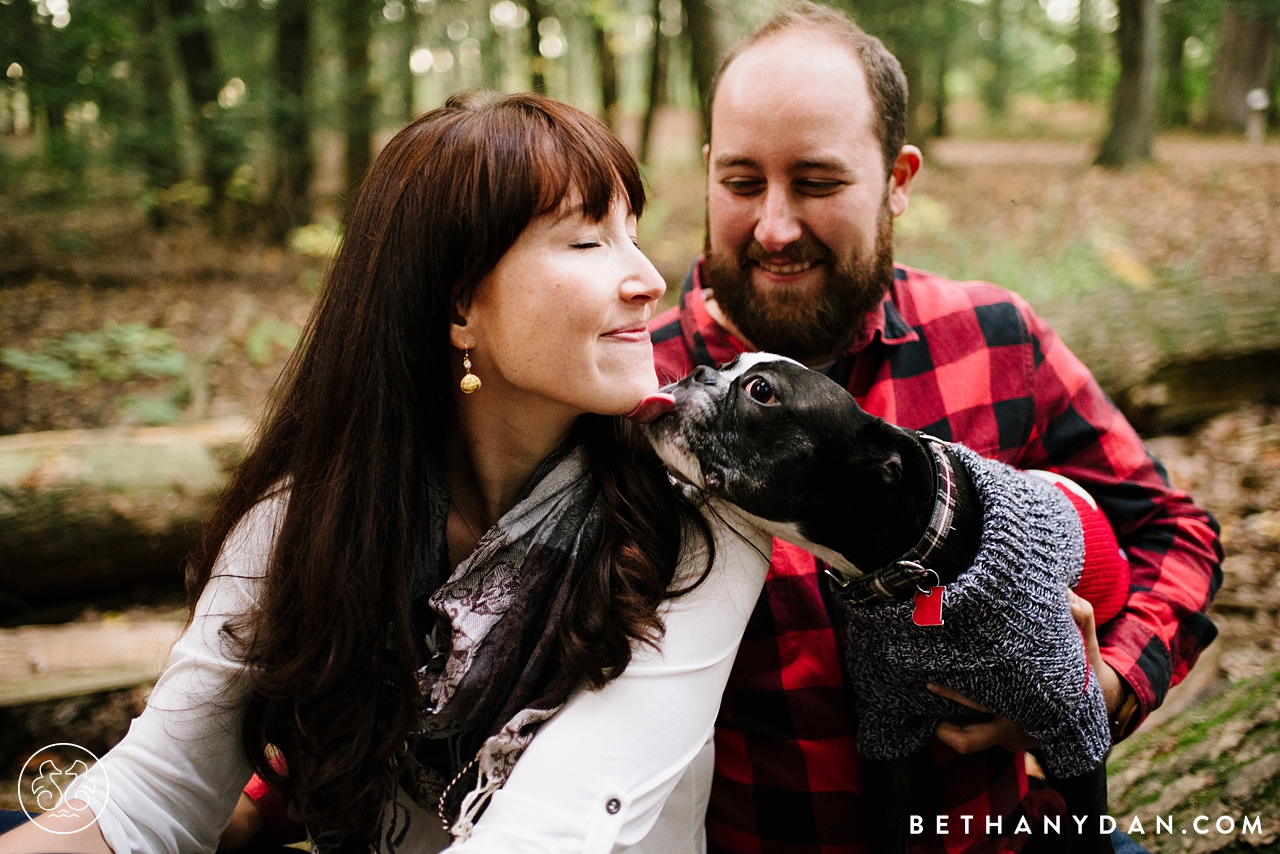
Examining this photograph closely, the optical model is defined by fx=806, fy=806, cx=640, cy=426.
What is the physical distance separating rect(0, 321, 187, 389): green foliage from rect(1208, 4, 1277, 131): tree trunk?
46.9 ft

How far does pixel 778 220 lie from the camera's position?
2.22 m

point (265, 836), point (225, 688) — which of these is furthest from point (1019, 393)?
point (265, 836)

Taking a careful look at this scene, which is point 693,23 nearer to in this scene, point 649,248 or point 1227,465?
point 649,248

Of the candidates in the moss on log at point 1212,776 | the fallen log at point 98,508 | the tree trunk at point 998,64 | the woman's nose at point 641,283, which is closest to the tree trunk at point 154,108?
Result: the fallen log at point 98,508

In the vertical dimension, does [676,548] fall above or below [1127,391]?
above

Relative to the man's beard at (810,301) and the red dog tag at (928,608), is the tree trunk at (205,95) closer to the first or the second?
the man's beard at (810,301)

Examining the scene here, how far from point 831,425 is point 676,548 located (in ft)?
1.56

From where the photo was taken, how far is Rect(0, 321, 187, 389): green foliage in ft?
19.2

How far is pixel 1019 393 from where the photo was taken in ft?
7.30

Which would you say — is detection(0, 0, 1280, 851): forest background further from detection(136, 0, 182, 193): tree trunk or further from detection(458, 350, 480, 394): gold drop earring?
detection(458, 350, 480, 394): gold drop earring

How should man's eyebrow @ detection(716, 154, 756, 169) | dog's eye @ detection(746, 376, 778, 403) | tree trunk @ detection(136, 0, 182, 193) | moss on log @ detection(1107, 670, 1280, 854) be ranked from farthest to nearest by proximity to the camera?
tree trunk @ detection(136, 0, 182, 193), man's eyebrow @ detection(716, 154, 756, 169), moss on log @ detection(1107, 670, 1280, 854), dog's eye @ detection(746, 376, 778, 403)

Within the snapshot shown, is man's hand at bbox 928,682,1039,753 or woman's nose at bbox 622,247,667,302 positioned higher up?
woman's nose at bbox 622,247,667,302

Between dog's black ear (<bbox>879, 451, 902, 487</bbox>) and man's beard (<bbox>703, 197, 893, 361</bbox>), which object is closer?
dog's black ear (<bbox>879, 451, 902, 487</bbox>)

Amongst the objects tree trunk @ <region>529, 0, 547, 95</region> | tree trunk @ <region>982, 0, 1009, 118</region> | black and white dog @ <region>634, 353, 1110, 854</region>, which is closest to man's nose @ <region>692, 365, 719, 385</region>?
black and white dog @ <region>634, 353, 1110, 854</region>
